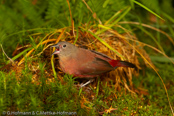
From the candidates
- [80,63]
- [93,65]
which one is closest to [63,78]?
[80,63]

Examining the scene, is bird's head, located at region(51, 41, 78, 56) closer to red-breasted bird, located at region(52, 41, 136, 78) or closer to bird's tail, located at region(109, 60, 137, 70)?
red-breasted bird, located at region(52, 41, 136, 78)

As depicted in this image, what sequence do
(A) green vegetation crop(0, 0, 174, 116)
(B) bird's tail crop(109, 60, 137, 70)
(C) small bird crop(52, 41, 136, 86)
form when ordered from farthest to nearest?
1. (B) bird's tail crop(109, 60, 137, 70)
2. (C) small bird crop(52, 41, 136, 86)
3. (A) green vegetation crop(0, 0, 174, 116)

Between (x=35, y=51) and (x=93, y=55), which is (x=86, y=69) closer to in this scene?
(x=93, y=55)

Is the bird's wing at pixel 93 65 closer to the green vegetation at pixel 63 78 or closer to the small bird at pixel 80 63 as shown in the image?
the small bird at pixel 80 63

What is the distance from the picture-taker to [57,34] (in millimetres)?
3035

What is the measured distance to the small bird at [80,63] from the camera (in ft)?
8.51

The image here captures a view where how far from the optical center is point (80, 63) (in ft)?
8.68

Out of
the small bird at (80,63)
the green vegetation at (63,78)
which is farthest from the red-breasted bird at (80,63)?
the green vegetation at (63,78)

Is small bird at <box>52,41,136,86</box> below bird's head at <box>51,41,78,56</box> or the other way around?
below

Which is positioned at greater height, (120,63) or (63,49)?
(63,49)

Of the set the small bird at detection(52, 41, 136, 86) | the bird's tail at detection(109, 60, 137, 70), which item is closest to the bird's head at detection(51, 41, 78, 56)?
the small bird at detection(52, 41, 136, 86)

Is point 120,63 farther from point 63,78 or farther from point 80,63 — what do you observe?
point 63,78

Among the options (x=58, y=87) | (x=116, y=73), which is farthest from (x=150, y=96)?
(x=58, y=87)

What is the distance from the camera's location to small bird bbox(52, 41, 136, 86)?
2594 millimetres
